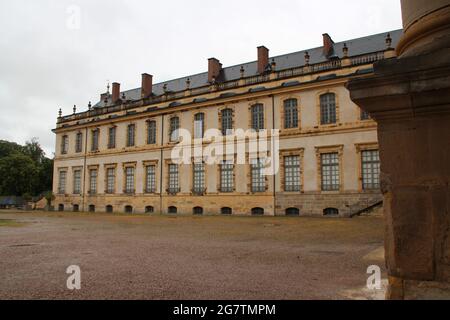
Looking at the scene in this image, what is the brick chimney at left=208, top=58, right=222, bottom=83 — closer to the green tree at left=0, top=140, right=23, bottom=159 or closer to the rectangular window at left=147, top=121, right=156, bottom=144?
the rectangular window at left=147, top=121, right=156, bottom=144

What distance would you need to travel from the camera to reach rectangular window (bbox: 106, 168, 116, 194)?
117 feet

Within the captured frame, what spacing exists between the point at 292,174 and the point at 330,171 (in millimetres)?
2555

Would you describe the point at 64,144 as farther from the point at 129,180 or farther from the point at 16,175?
the point at 16,175

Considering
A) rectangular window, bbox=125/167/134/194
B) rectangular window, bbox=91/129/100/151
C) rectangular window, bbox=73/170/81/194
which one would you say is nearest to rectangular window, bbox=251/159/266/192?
rectangular window, bbox=125/167/134/194

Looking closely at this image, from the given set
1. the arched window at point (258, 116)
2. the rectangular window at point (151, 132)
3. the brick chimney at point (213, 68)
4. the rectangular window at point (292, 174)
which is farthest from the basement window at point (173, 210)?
the brick chimney at point (213, 68)

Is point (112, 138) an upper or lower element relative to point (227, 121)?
lower

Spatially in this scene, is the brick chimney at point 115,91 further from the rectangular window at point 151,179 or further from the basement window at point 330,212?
the basement window at point 330,212

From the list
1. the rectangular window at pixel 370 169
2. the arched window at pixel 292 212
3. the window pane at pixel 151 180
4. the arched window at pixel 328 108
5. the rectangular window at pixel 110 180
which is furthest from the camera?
the rectangular window at pixel 110 180

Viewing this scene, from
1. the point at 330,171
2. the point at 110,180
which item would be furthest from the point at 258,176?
the point at 110,180

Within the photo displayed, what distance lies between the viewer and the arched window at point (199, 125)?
30.4 meters

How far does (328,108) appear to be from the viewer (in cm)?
2517

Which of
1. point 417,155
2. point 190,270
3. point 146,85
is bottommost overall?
point 190,270

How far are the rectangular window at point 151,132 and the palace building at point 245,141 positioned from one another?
0.09m
